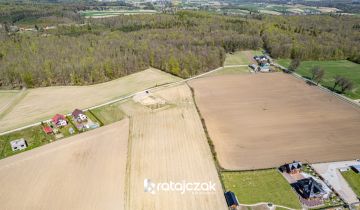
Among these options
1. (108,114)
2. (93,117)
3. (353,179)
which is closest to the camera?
(353,179)

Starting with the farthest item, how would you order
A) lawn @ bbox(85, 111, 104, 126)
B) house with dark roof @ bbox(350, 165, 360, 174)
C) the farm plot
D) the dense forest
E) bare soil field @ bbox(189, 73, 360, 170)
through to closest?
the dense forest < the farm plot < lawn @ bbox(85, 111, 104, 126) < bare soil field @ bbox(189, 73, 360, 170) < house with dark roof @ bbox(350, 165, 360, 174)

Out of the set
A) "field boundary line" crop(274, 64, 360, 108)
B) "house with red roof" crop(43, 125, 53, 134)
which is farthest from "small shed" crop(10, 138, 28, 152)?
"field boundary line" crop(274, 64, 360, 108)

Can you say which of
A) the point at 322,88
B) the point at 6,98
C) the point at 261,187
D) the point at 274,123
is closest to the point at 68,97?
the point at 6,98

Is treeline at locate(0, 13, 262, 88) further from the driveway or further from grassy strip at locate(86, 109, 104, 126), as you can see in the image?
the driveway

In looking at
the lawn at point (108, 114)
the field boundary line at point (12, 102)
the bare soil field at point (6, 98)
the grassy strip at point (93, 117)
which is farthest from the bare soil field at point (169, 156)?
the bare soil field at point (6, 98)

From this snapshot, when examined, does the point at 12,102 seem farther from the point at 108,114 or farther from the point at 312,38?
the point at 312,38

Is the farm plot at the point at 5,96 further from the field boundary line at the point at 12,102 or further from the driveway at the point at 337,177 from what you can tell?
the driveway at the point at 337,177
